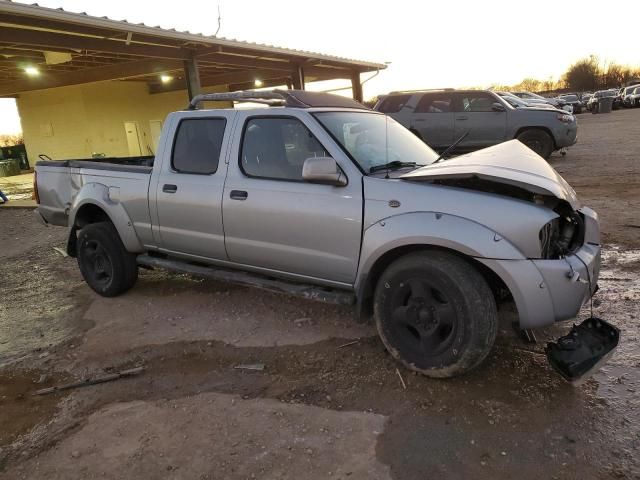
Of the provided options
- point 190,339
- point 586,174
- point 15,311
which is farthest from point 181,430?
point 586,174

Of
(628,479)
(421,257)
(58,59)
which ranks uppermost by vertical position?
(58,59)

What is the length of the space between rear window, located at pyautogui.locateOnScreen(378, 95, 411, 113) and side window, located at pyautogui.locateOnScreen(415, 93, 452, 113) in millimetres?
384

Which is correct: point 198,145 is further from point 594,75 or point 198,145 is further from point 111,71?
point 594,75

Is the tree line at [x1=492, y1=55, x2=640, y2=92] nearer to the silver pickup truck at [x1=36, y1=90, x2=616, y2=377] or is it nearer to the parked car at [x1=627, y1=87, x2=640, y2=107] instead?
the parked car at [x1=627, y1=87, x2=640, y2=107]

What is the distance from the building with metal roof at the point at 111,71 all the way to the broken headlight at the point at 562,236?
8.35 meters

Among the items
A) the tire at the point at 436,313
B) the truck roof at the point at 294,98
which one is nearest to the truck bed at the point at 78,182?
the truck roof at the point at 294,98

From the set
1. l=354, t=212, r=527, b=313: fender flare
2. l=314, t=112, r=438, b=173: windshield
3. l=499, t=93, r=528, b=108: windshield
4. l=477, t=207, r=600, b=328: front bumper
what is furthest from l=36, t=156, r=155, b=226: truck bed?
l=499, t=93, r=528, b=108: windshield

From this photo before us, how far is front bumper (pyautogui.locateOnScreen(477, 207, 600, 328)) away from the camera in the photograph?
2840 millimetres

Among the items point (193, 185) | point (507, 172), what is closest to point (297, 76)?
point (193, 185)

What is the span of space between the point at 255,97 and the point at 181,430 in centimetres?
271

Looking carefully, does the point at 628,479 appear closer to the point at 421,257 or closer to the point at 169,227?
the point at 421,257

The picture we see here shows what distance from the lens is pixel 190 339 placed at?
164 inches

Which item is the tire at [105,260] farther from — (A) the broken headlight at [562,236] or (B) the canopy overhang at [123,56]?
(B) the canopy overhang at [123,56]

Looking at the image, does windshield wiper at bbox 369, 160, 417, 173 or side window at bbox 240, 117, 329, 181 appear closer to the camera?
windshield wiper at bbox 369, 160, 417, 173
